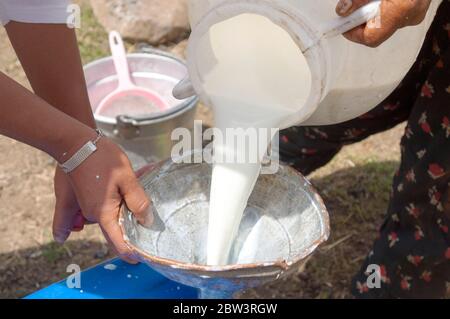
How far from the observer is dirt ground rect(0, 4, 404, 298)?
151 cm

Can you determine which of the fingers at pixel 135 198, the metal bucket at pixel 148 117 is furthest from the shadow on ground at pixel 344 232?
the fingers at pixel 135 198

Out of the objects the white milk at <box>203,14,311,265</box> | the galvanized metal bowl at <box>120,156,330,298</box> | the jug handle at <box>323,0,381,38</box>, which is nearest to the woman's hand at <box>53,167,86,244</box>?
the galvanized metal bowl at <box>120,156,330,298</box>

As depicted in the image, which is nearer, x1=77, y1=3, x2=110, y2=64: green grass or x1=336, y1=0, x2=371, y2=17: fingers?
x1=336, y1=0, x2=371, y2=17: fingers

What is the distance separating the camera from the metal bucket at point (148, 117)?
1.52 metres

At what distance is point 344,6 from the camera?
28.8 inches

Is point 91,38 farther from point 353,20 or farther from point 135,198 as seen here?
point 353,20

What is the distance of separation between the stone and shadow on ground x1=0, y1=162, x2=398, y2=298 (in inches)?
29.9

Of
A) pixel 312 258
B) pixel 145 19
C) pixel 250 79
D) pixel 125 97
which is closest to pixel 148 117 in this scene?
pixel 125 97

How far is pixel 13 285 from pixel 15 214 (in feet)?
0.73

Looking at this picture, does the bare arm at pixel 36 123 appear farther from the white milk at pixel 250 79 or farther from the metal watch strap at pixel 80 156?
the white milk at pixel 250 79

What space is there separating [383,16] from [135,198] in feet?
1.23

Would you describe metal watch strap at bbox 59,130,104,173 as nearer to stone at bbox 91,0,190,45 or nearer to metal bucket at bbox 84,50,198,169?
metal bucket at bbox 84,50,198,169

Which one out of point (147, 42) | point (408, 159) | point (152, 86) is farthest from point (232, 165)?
point (147, 42)
